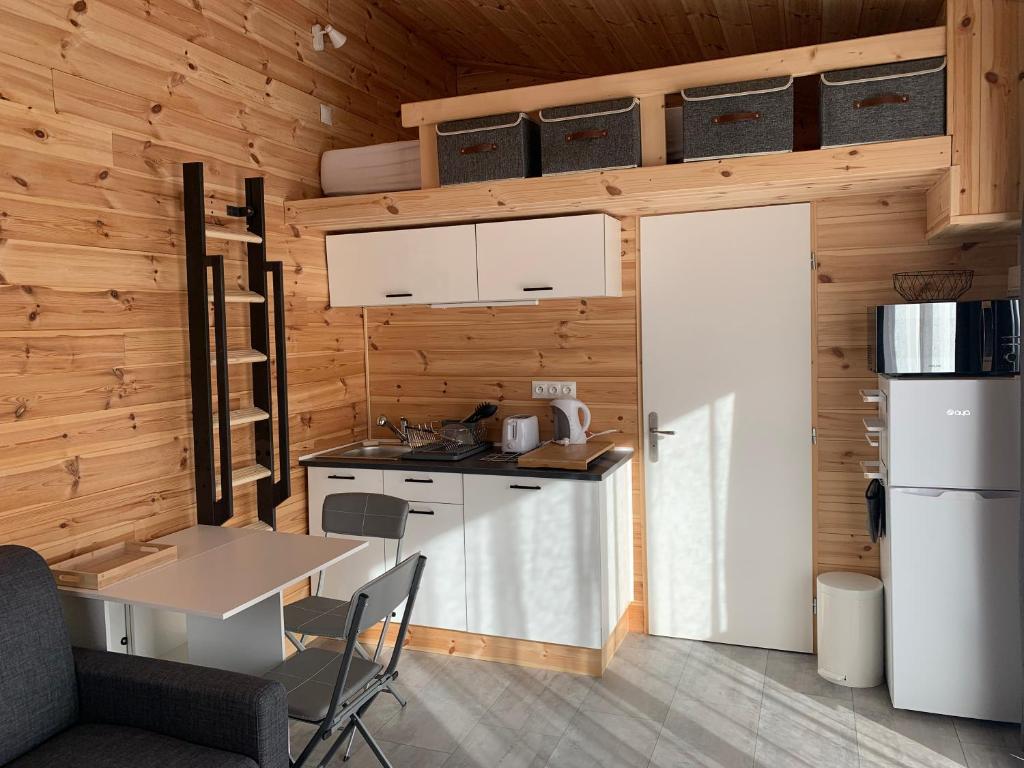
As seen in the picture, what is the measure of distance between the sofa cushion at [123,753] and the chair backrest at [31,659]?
0.18 ft

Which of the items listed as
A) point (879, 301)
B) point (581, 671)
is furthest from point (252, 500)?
point (879, 301)

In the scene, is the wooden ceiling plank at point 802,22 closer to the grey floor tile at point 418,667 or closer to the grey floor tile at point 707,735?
the grey floor tile at point 707,735

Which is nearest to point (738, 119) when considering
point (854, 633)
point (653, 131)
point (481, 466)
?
point (653, 131)

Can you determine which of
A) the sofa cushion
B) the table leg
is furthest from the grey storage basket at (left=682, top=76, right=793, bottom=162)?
the sofa cushion

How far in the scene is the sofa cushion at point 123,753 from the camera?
2074 mm

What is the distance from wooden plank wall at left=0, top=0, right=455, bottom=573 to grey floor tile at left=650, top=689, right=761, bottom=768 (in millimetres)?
1926

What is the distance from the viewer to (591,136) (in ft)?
10.7

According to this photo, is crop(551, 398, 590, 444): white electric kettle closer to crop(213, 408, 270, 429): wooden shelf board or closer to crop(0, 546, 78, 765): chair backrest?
crop(213, 408, 270, 429): wooden shelf board

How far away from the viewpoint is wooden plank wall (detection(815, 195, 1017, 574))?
3.47m

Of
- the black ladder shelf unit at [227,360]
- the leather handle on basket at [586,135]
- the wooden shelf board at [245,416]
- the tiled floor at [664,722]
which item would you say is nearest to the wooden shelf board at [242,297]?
the black ladder shelf unit at [227,360]

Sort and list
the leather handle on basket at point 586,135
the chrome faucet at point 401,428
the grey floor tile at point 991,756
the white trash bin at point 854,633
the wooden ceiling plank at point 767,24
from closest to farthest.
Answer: the grey floor tile at point 991,756 → the leather handle on basket at point 586,135 → the white trash bin at point 854,633 → the wooden ceiling plank at point 767,24 → the chrome faucet at point 401,428

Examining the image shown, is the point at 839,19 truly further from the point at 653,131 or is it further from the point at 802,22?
the point at 653,131

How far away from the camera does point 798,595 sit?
372 cm

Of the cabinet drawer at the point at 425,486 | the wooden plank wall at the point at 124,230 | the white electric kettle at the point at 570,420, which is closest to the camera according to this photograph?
the wooden plank wall at the point at 124,230
